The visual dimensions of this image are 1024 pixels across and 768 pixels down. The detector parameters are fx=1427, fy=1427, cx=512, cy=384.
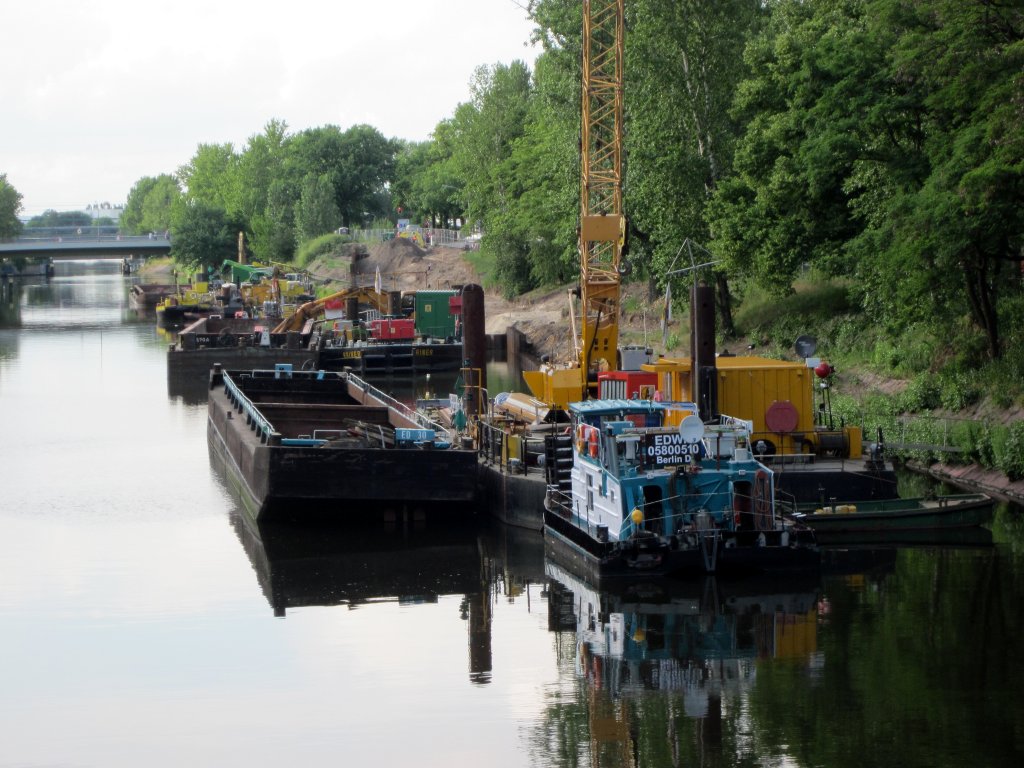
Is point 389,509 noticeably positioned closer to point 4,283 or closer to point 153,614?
point 153,614

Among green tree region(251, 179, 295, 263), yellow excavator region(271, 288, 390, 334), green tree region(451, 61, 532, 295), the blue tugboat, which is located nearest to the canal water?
the blue tugboat

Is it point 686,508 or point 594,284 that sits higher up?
point 594,284

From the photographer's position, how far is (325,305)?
282 feet

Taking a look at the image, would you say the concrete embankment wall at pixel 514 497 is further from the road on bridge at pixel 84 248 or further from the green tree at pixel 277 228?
the road on bridge at pixel 84 248

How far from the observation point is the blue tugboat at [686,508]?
28797mm

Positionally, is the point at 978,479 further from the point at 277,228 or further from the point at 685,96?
the point at 277,228

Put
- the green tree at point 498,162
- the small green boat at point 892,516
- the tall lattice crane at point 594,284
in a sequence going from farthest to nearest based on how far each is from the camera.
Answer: the green tree at point 498,162 < the tall lattice crane at point 594,284 < the small green boat at point 892,516

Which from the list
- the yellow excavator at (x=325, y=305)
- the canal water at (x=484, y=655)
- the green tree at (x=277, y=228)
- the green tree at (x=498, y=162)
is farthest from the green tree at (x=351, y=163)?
the canal water at (x=484, y=655)

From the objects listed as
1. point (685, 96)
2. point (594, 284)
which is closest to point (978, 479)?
point (594, 284)

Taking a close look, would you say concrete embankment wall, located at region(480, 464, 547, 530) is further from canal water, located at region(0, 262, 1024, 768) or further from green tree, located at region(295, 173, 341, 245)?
green tree, located at region(295, 173, 341, 245)

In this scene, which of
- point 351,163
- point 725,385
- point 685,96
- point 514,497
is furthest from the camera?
point 351,163

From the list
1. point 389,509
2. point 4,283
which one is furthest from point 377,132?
point 389,509

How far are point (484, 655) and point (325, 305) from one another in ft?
203

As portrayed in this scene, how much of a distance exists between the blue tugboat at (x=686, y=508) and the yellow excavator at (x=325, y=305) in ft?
182
